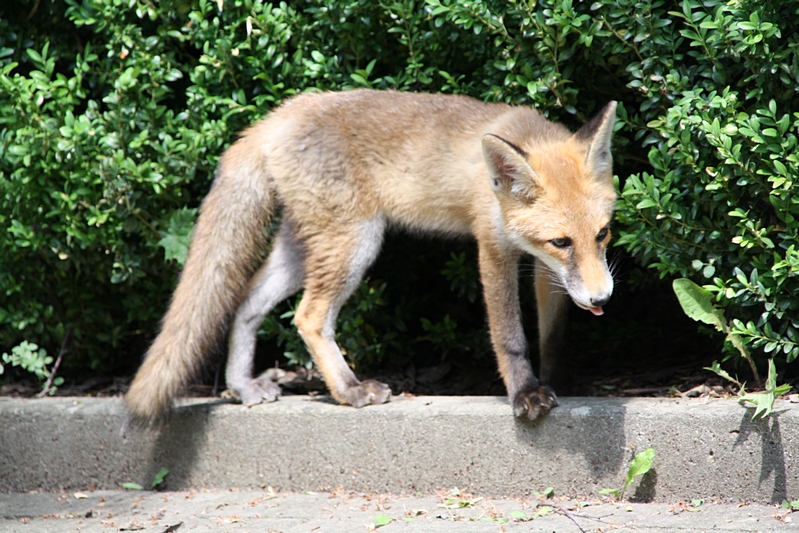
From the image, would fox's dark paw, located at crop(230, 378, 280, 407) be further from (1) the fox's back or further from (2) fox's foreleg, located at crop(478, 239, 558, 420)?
(2) fox's foreleg, located at crop(478, 239, 558, 420)

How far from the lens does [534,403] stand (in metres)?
3.58

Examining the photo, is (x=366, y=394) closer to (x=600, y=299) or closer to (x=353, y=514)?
(x=353, y=514)

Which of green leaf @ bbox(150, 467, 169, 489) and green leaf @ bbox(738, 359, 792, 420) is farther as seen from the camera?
green leaf @ bbox(150, 467, 169, 489)

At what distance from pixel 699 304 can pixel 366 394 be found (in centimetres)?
169

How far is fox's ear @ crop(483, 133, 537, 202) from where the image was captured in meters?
3.47

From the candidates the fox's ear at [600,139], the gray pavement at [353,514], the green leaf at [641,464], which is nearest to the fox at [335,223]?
the fox's ear at [600,139]

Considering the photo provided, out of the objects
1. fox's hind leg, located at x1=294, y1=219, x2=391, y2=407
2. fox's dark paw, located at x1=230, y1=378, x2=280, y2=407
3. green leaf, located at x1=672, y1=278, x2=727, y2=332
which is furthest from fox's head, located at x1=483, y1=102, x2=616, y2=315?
fox's dark paw, located at x1=230, y1=378, x2=280, y2=407

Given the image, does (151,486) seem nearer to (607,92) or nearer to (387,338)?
(387,338)

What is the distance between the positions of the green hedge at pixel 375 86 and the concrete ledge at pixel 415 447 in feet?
1.68

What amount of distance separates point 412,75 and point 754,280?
215cm

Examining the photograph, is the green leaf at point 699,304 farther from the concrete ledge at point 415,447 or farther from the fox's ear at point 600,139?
the fox's ear at point 600,139

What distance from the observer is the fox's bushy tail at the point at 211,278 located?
403 cm

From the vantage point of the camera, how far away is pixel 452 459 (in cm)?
375

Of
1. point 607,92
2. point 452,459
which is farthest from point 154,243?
point 607,92
